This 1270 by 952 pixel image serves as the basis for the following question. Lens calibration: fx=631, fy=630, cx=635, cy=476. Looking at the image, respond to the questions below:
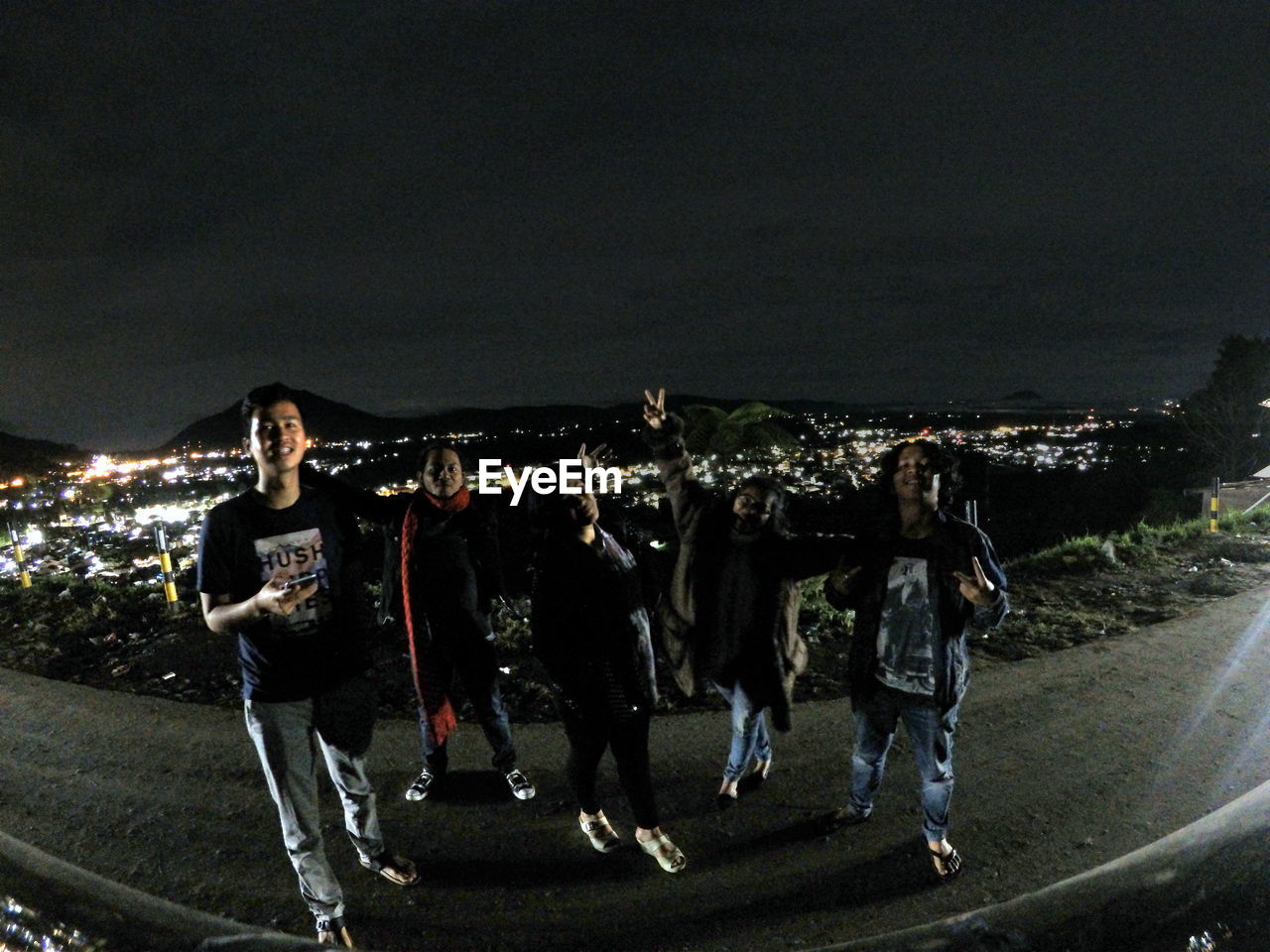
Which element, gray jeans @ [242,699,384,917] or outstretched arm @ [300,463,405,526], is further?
outstretched arm @ [300,463,405,526]

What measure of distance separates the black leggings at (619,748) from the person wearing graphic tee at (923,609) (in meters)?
1.08

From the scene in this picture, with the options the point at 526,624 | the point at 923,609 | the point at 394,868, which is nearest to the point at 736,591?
the point at 923,609

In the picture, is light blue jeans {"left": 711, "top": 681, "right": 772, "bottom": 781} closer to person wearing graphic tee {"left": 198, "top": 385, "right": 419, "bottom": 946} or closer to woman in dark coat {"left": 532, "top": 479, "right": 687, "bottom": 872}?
woman in dark coat {"left": 532, "top": 479, "right": 687, "bottom": 872}

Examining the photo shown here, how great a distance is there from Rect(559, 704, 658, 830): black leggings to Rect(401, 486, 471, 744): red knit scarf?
0.91m

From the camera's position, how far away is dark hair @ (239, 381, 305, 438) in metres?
2.53

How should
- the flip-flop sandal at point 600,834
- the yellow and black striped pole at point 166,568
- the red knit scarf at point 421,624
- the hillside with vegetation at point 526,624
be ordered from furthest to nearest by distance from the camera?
the yellow and black striped pole at point 166,568 → the hillside with vegetation at point 526,624 → the red knit scarf at point 421,624 → the flip-flop sandal at point 600,834

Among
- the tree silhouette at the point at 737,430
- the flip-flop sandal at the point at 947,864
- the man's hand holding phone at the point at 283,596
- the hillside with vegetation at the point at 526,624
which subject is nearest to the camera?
the man's hand holding phone at the point at 283,596

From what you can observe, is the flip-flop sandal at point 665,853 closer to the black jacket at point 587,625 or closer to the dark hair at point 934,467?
the black jacket at point 587,625

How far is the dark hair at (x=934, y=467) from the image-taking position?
113 inches

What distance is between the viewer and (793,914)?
8.59ft

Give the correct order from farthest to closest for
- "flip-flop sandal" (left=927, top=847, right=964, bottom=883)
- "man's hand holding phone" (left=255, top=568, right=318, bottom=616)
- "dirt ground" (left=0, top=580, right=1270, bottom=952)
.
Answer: "flip-flop sandal" (left=927, top=847, right=964, bottom=883), "dirt ground" (left=0, top=580, right=1270, bottom=952), "man's hand holding phone" (left=255, top=568, right=318, bottom=616)

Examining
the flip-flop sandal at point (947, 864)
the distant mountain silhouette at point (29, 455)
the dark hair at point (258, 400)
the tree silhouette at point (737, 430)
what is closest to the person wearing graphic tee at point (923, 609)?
the flip-flop sandal at point (947, 864)

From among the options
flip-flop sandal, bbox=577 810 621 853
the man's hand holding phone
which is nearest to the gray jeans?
the man's hand holding phone

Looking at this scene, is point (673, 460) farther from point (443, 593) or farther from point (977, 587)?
point (977, 587)
